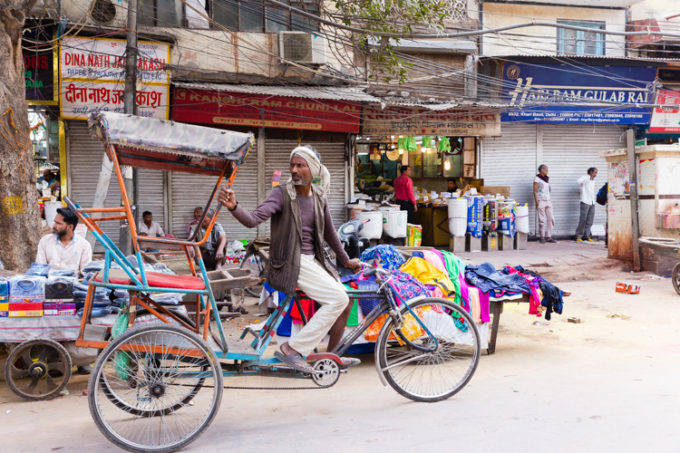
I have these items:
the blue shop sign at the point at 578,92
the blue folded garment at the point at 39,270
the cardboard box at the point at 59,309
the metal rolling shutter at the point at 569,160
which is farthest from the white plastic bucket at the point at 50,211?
the metal rolling shutter at the point at 569,160

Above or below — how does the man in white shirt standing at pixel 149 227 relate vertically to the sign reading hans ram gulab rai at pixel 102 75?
below

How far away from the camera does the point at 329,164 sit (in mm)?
13797

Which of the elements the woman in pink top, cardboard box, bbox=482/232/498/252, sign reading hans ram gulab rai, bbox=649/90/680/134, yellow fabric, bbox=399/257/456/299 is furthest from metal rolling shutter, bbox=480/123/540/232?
yellow fabric, bbox=399/257/456/299

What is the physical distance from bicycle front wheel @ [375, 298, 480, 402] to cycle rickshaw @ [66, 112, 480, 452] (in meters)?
0.02

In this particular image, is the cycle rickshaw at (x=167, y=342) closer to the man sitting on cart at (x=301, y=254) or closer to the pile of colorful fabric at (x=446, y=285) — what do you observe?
the man sitting on cart at (x=301, y=254)

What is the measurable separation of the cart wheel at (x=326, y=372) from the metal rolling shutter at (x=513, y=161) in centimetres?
1243

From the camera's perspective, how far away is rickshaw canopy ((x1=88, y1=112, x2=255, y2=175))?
382 centimetres

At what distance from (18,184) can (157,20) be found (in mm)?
6206

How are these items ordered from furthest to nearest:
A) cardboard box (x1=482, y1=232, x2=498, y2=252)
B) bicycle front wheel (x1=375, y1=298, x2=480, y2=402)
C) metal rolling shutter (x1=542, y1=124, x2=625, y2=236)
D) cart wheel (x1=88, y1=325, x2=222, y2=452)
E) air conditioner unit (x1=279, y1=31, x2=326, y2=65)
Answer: metal rolling shutter (x1=542, y1=124, x2=625, y2=236) → cardboard box (x1=482, y1=232, x2=498, y2=252) → air conditioner unit (x1=279, y1=31, x2=326, y2=65) → bicycle front wheel (x1=375, y1=298, x2=480, y2=402) → cart wheel (x1=88, y1=325, x2=222, y2=452)

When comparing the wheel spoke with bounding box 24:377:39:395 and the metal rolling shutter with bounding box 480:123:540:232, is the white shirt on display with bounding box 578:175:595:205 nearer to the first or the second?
the metal rolling shutter with bounding box 480:123:540:232

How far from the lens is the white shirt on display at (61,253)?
5918mm

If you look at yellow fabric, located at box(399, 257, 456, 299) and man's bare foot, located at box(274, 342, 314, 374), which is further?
yellow fabric, located at box(399, 257, 456, 299)

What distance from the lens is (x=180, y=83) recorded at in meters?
11.5

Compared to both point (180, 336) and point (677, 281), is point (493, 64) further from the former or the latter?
point (180, 336)
